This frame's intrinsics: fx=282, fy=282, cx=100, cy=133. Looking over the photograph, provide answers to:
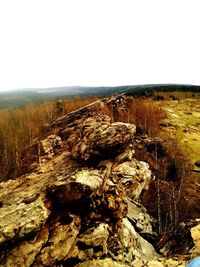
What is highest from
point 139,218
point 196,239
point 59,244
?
point 59,244

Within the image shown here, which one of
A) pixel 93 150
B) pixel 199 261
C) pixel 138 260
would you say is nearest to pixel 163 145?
pixel 93 150

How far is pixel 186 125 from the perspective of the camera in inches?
2074

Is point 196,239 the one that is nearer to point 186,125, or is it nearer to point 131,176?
point 131,176

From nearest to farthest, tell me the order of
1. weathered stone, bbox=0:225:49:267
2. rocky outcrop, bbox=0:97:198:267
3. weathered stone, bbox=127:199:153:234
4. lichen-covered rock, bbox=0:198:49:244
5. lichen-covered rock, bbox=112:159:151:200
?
weathered stone, bbox=0:225:49:267 < lichen-covered rock, bbox=0:198:49:244 < rocky outcrop, bbox=0:97:198:267 < weathered stone, bbox=127:199:153:234 < lichen-covered rock, bbox=112:159:151:200

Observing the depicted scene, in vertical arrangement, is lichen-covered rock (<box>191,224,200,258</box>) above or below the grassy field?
above

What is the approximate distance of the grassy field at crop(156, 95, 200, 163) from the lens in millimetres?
42594

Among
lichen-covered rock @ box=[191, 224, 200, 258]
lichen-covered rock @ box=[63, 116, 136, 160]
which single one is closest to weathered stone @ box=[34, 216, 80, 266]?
lichen-covered rock @ box=[63, 116, 136, 160]

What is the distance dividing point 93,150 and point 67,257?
663 centimetres

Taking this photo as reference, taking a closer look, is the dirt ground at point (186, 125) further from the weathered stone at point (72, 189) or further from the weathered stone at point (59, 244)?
the weathered stone at point (59, 244)

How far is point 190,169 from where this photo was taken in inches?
1436

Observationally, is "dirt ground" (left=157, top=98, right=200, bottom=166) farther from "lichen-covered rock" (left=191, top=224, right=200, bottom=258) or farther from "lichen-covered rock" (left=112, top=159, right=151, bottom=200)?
"lichen-covered rock" (left=191, top=224, right=200, bottom=258)

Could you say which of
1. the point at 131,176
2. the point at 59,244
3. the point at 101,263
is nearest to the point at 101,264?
the point at 101,263

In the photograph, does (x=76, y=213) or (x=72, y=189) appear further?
(x=76, y=213)

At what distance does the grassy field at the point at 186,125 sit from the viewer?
42.6 m
